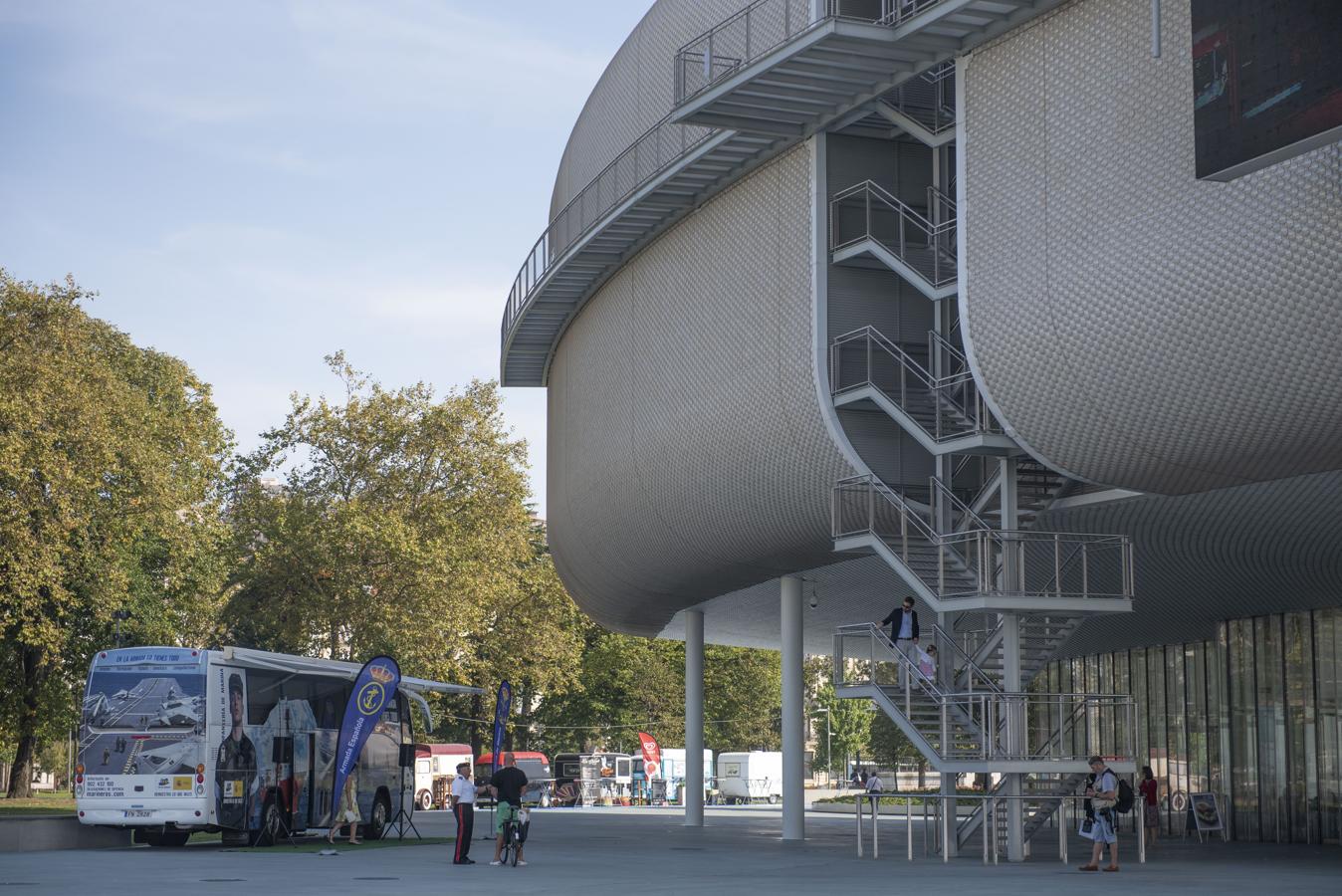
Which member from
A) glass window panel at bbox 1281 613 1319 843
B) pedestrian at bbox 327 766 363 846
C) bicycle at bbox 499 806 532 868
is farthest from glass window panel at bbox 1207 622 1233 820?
bicycle at bbox 499 806 532 868

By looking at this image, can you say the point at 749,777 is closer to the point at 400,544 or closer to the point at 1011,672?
the point at 400,544

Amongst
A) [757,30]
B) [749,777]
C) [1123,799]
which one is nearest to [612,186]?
[757,30]

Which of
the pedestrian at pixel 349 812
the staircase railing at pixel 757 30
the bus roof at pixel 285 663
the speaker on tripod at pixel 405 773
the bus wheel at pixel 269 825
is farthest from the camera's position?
the speaker on tripod at pixel 405 773

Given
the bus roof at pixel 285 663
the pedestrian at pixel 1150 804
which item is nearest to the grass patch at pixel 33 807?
the bus roof at pixel 285 663

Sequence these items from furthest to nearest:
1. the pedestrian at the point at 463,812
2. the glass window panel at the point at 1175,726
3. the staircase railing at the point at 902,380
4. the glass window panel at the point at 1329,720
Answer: the glass window panel at the point at 1175,726 → the glass window panel at the point at 1329,720 → the staircase railing at the point at 902,380 → the pedestrian at the point at 463,812

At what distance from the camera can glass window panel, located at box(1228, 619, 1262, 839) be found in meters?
37.6

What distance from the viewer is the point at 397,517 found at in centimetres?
5247

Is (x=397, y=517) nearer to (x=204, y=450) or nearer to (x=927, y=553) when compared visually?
(x=204, y=450)

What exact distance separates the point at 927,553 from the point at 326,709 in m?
11.8

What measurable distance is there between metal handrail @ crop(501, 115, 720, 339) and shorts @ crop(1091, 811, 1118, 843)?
12.3 meters

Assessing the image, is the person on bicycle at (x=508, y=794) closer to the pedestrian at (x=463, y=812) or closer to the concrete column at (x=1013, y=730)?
the pedestrian at (x=463, y=812)

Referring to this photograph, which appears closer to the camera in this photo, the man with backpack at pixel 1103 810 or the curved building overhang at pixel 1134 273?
the curved building overhang at pixel 1134 273

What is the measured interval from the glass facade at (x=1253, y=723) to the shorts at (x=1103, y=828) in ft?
42.7

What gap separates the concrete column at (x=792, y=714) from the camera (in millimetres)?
33344
